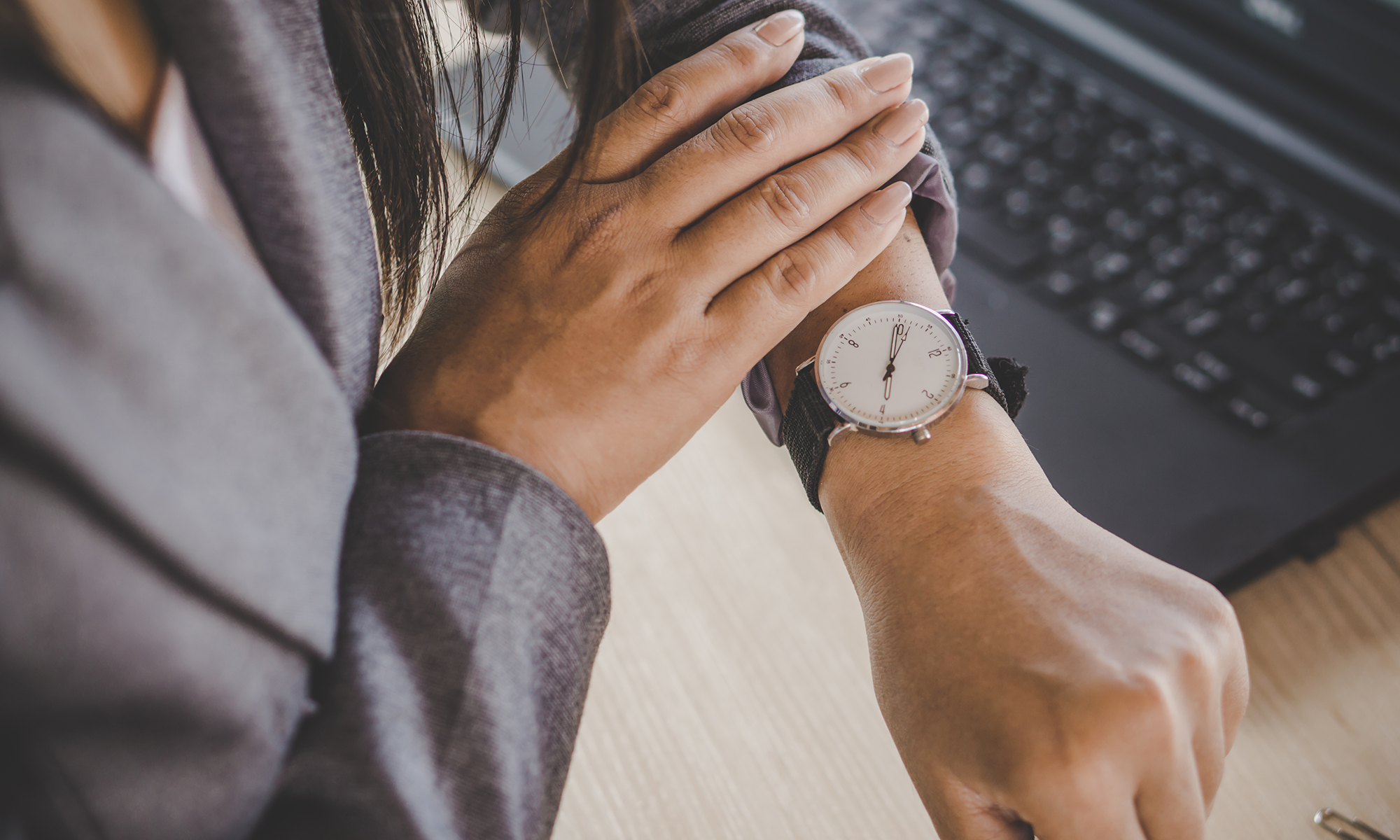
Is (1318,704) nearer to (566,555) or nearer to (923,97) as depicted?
(566,555)

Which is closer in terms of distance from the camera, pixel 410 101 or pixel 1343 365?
pixel 410 101

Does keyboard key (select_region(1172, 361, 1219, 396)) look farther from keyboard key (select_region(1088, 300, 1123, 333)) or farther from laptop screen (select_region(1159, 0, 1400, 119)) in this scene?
laptop screen (select_region(1159, 0, 1400, 119))

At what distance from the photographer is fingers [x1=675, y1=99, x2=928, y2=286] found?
0.49 metres

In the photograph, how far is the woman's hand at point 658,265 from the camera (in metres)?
0.46

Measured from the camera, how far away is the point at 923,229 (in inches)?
24.2

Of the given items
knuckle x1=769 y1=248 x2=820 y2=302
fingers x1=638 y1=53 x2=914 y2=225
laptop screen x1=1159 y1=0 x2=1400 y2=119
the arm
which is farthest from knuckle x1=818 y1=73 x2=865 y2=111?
laptop screen x1=1159 y1=0 x2=1400 y2=119

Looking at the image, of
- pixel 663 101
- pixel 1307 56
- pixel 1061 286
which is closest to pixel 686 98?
pixel 663 101

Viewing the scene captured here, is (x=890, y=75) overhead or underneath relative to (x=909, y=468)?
overhead

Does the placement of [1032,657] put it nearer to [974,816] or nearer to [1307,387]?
[974,816]

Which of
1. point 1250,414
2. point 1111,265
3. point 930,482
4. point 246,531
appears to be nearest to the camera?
point 246,531

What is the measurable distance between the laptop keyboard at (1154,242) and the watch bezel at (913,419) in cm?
21

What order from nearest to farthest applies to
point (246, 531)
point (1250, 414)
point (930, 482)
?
point (246, 531) < point (930, 482) < point (1250, 414)

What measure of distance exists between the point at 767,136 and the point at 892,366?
16cm

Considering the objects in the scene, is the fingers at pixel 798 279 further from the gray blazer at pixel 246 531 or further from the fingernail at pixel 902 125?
the gray blazer at pixel 246 531
